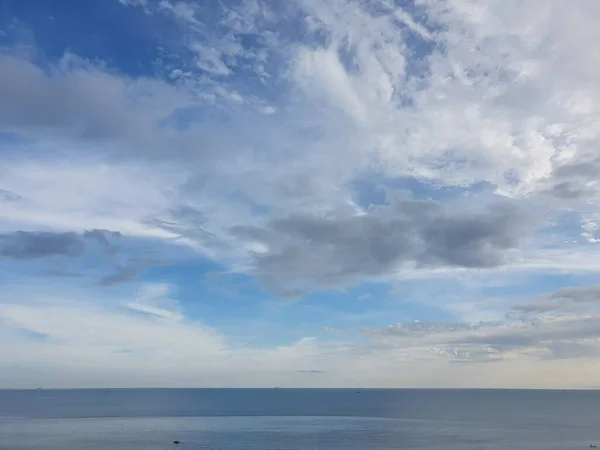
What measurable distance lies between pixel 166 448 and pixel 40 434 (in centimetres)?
5643

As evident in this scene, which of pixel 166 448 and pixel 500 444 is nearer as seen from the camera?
pixel 166 448

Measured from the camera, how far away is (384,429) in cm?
19038

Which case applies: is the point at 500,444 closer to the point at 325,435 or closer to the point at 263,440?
the point at 325,435

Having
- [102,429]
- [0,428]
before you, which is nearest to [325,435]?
[102,429]

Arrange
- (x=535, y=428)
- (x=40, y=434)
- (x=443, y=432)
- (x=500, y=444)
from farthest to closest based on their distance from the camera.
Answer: (x=535, y=428)
(x=443, y=432)
(x=40, y=434)
(x=500, y=444)

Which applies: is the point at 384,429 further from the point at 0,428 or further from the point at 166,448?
the point at 0,428

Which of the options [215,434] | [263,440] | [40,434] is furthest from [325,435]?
[40,434]

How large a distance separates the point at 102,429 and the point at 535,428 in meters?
153

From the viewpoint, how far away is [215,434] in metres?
173

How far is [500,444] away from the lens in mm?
150500

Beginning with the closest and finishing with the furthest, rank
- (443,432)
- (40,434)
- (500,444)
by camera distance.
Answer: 1. (500,444)
2. (40,434)
3. (443,432)

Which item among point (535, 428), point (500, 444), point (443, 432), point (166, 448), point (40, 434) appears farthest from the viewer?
point (535, 428)

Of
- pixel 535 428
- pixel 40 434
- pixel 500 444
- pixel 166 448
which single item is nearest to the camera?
pixel 166 448

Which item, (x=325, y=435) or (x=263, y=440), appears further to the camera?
(x=325, y=435)
